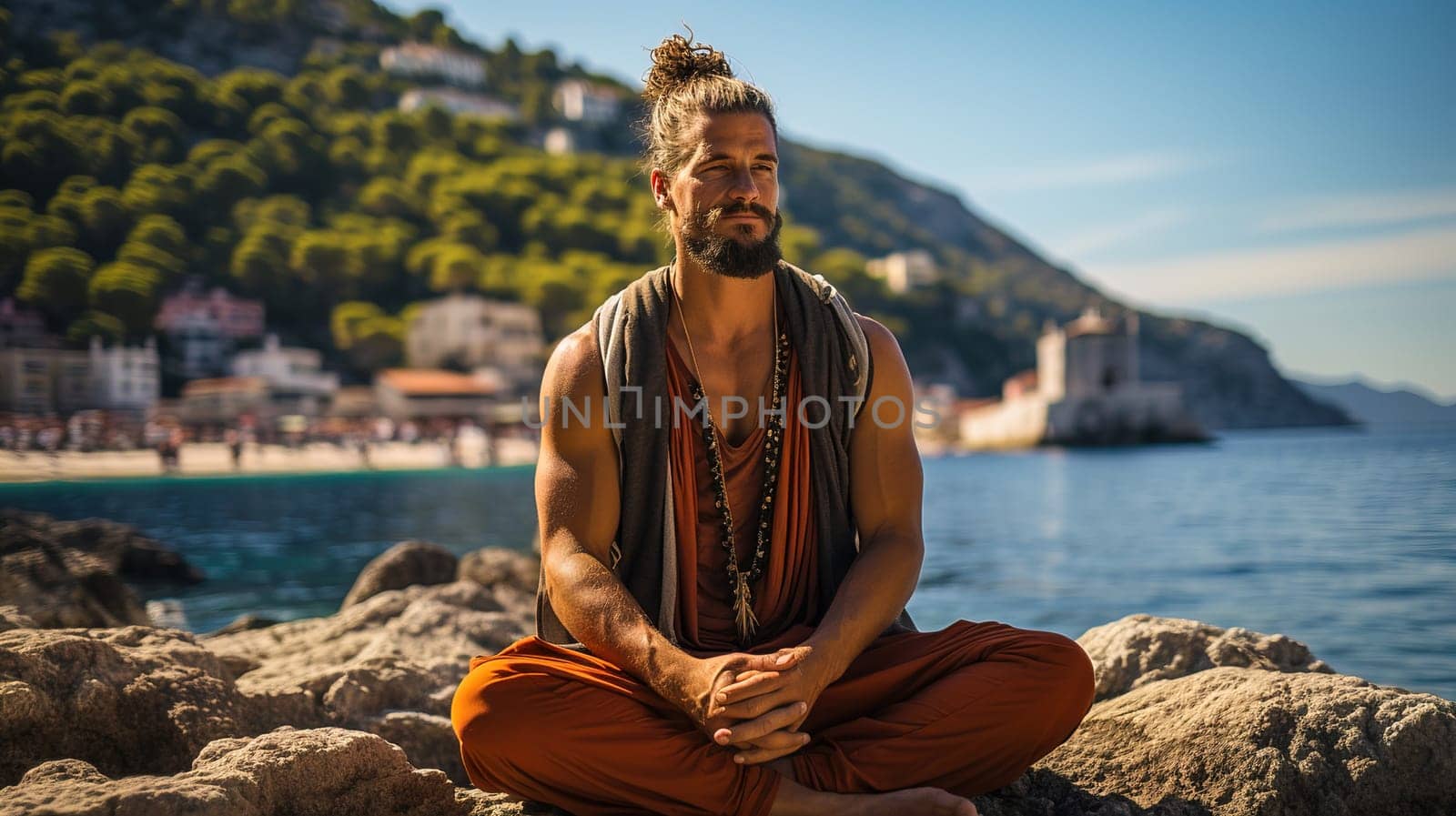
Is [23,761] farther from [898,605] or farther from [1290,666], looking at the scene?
[1290,666]

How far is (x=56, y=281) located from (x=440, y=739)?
43847 millimetres

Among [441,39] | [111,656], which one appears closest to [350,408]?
[111,656]

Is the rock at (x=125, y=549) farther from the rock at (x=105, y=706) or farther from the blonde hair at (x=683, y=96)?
the blonde hair at (x=683, y=96)

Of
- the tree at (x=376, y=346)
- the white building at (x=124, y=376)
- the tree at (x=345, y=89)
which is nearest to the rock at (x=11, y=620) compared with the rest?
the white building at (x=124, y=376)

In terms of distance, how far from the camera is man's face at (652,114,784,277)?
2.42 meters

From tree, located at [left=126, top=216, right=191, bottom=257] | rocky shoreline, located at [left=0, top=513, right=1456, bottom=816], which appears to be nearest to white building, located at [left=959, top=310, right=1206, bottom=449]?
tree, located at [left=126, top=216, right=191, bottom=257]

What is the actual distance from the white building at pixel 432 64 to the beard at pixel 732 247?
9633cm

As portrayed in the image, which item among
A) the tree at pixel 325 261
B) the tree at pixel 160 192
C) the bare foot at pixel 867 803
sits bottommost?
the bare foot at pixel 867 803

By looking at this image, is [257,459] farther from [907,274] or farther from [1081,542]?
[907,274]

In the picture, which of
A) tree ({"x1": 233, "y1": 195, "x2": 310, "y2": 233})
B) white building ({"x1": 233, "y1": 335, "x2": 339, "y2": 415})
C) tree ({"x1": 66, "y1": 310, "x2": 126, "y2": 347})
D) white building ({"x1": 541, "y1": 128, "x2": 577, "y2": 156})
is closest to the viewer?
tree ({"x1": 66, "y1": 310, "x2": 126, "y2": 347})

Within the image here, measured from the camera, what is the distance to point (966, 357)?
8956cm

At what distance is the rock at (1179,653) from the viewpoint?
3113 mm

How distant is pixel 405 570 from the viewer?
352 inches

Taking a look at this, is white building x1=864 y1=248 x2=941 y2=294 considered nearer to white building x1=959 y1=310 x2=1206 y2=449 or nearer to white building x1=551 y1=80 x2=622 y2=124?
white building x1=959 y1=310 x2=1206 y2=449
